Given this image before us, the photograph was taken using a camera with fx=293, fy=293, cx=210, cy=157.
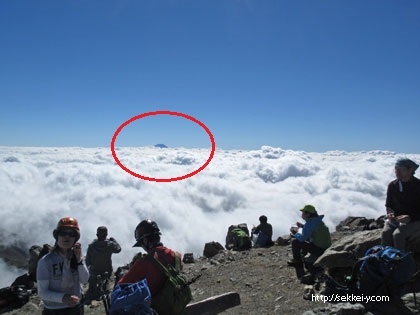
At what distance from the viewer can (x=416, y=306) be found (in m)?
4.68

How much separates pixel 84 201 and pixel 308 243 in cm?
21106

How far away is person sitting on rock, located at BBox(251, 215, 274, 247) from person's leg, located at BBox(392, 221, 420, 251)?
7700 millimetres

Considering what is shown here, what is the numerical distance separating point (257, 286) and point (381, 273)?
3661 mm

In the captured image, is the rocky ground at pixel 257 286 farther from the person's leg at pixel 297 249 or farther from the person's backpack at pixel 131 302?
the person's backpack at pixel 131 302

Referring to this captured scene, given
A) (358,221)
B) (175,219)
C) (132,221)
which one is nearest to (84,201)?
(132,221)

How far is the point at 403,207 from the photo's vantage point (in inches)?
223

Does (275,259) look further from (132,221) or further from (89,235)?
(132,221)

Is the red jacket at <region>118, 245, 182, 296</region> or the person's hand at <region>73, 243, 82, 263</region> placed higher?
the person's hand at <region>73, 243, 82, 263</region>

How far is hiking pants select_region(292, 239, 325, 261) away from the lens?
7.36 m

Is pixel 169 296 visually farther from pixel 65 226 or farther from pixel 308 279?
pixel 308 279

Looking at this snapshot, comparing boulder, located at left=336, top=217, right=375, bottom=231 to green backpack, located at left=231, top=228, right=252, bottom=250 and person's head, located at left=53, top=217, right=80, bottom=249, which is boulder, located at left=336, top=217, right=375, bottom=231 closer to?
green backpack, located at left=231, top=228, right=252, bottom=250

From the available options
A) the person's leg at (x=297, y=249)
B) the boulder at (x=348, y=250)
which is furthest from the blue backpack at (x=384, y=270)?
the person's leg at (x=297, y=249)

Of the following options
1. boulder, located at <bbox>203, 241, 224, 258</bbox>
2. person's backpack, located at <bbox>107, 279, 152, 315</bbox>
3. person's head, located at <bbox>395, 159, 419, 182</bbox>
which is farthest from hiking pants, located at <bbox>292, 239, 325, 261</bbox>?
boulder, located at <bbox>203, 241, 224, 258</bbox>

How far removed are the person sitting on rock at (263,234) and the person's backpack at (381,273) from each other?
7.78m
